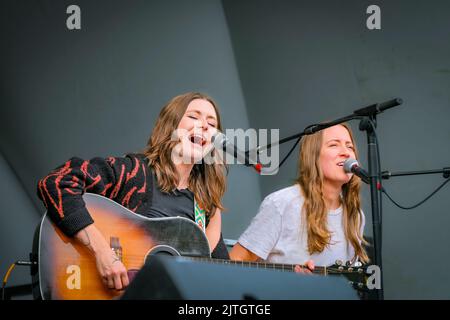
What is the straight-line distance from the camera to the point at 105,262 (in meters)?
1.80

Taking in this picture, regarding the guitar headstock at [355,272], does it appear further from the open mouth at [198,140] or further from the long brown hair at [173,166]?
the open mouth at [198,140]

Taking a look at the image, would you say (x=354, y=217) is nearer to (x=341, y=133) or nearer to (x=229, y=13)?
(x=341, y=133)

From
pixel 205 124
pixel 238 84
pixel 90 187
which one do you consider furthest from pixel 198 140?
pixel 238 84

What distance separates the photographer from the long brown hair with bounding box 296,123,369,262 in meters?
2.63

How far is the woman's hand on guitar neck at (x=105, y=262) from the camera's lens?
1.80 m

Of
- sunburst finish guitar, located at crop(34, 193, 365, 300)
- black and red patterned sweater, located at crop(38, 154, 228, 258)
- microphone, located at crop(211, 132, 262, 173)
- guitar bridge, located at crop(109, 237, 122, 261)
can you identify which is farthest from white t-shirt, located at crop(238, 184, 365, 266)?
guitar bridge, located at crop(109, 237, 122, 261)

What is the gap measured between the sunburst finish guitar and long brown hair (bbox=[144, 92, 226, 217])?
31 centimetres

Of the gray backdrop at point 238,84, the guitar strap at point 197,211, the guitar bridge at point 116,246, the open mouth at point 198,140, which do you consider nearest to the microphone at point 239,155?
the open mouth at point 198,140

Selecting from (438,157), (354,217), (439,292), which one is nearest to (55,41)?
(354,217)

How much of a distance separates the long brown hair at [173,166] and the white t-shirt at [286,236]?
0.30m

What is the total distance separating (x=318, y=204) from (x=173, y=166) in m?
0.80

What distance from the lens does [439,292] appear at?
3.36 meters

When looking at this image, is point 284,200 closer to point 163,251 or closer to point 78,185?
point 163,251
